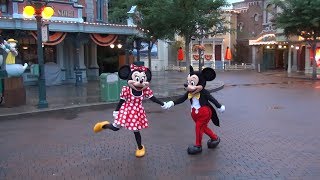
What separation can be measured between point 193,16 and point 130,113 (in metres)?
12.7

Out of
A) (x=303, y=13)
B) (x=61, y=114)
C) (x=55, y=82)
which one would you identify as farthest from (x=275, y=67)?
(x=61, y=114)

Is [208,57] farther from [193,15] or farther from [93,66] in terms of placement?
[193,15]

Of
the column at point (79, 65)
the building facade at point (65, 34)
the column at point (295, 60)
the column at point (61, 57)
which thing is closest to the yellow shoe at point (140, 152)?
the building facade at point (65, 34)

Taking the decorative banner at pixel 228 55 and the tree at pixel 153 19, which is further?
the decorative banner at pixel 228 55

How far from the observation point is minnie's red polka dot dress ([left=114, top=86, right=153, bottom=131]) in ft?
23.4

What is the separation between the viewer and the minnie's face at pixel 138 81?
719 centimetres

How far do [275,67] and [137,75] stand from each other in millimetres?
40826

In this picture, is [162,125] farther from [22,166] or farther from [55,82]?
[55,82]

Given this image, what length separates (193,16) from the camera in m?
19.1

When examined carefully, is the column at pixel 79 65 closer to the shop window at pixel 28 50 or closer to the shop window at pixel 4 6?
the shop window at pixel 28 50

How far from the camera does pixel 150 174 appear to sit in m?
6.24

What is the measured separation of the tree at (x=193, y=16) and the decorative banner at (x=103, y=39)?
4696 millimetres

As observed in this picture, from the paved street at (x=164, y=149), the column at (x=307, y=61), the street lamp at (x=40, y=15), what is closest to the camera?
the paved street at (x=164, y=149)

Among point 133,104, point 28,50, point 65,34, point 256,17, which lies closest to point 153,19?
point 65,34
